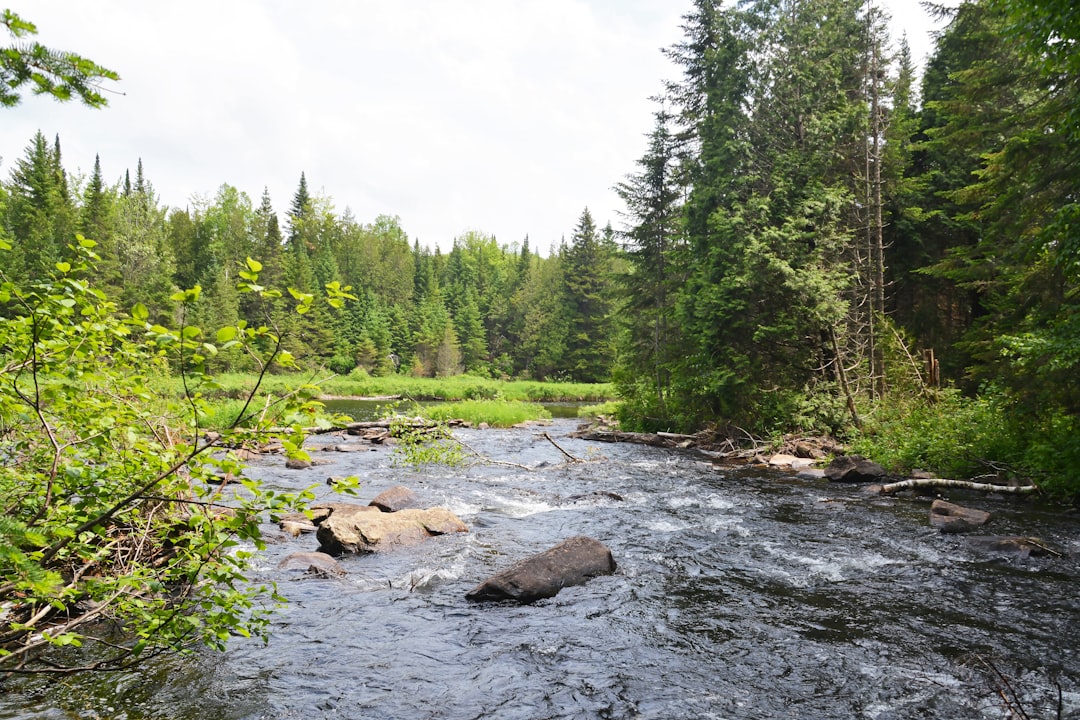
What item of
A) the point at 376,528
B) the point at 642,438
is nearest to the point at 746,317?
the point at 642,438

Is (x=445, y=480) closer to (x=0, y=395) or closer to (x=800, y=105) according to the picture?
(x=0, y=395)

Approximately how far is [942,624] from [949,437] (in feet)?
30.0

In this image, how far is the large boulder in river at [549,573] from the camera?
23.0ft

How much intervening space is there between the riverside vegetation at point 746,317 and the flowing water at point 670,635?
2.70 ft

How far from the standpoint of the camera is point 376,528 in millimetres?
9242

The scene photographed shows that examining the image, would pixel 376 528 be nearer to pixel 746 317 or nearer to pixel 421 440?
pixel 421 440

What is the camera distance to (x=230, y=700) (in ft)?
15.3

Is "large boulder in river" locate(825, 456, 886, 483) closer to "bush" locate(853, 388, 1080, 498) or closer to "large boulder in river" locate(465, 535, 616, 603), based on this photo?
"bush" locate(853, 388, 1080, 498)

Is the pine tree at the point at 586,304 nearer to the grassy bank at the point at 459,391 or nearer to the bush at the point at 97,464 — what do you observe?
the grassy bank at the point at 459,391

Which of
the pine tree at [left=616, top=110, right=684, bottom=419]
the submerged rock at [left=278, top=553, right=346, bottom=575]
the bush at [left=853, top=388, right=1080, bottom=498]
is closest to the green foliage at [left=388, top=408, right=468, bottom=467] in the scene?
the submerged rock at [left=278, top=553, right=346, bottom=575]

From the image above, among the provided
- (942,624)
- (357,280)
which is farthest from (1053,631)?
(357,280)

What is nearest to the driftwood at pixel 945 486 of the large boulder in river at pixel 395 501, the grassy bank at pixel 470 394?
the large boulder in river at pixel 395 501

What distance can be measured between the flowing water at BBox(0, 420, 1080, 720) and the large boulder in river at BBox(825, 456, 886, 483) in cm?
333

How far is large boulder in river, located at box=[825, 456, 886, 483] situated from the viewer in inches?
550
